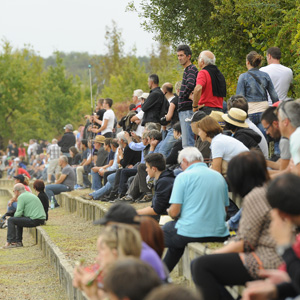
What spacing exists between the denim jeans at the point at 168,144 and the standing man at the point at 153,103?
109 centimetres

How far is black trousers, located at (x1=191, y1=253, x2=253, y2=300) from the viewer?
5184 mm

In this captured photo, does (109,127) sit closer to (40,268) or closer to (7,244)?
(7,244)

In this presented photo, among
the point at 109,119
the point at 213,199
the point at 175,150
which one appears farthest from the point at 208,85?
the point at 109,119

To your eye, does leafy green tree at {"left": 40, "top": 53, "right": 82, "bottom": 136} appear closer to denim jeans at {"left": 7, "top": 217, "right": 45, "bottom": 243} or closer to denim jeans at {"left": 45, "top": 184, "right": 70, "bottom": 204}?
denim jeans at {"left": 45, "top": 184, "right": 70, "bottom": 204}

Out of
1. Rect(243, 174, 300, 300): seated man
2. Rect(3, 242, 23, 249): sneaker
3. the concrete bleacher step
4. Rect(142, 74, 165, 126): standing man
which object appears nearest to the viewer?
Rect(243, 174, 300, 300): seated man

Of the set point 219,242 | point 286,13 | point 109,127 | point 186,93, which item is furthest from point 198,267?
point 109,127

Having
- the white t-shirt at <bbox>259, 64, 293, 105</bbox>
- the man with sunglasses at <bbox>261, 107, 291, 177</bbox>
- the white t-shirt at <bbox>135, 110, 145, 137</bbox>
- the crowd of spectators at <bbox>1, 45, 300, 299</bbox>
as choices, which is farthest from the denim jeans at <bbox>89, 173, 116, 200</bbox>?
the man with sunglasses at <bbox>261, 107, 291, 177</bbox>

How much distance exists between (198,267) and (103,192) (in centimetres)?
1059

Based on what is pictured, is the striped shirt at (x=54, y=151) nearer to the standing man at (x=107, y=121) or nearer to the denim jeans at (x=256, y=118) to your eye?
the standing man at (x=107, y=121)

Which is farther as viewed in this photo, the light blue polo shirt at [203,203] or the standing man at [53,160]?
the standing man at [53,160]

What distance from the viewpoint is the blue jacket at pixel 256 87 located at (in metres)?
9.86

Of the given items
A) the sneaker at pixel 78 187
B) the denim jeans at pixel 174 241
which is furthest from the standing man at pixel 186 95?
the sneaker at pixel 78 187

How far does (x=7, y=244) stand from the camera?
596 inches

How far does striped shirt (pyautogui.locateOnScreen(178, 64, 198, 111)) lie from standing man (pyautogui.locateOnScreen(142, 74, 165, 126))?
202 centimetres
